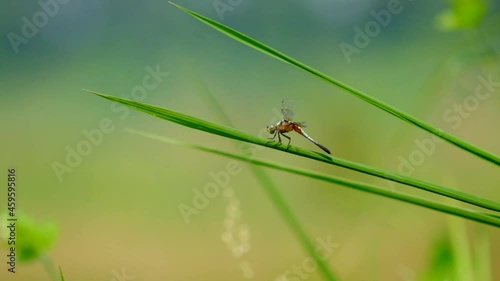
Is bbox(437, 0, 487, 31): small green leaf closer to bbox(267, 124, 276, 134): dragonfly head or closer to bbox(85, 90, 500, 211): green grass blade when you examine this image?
bbox(267, 124, 276, 134): dragonfly head

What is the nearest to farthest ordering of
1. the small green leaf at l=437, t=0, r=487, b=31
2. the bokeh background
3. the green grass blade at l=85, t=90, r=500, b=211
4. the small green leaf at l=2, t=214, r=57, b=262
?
1. the green grass blade at l=85, t=90, r=500, b=211
2. the small green leaf at l=2, t=214, r=57, b=262
3. the small green leaf at l=437, t=0, r=487, b=31
4. the bokeh background

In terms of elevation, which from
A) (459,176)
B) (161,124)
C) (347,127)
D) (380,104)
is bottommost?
(380,104)

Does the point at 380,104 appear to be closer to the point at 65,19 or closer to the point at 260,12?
the point at 65,19

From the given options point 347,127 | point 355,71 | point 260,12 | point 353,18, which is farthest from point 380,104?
point 260,12

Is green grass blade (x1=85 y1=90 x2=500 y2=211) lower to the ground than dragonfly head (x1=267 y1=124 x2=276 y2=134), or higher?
lower

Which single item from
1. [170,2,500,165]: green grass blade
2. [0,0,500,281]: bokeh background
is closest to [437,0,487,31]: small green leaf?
[0,0,500,281]: bokeh background

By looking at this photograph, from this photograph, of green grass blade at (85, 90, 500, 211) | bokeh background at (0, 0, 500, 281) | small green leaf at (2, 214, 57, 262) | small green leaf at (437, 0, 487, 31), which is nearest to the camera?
green grass blade at (85, 90, 500, 211)

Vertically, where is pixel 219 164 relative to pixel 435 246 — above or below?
above

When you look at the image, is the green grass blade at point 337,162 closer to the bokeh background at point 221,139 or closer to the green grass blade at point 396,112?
the green grass blade at point 396,112

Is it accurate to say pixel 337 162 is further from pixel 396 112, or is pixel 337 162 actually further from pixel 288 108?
pixel 288 108
